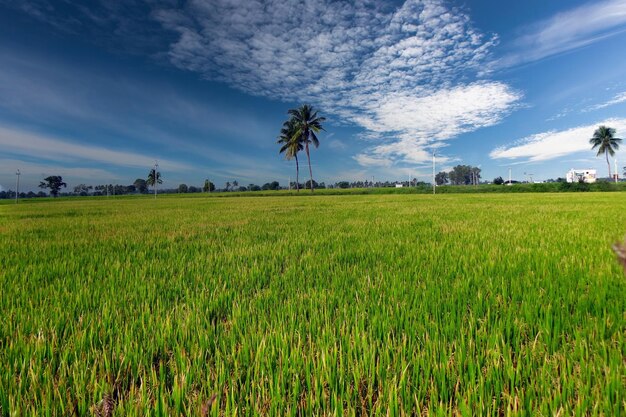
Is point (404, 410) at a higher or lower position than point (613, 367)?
lower

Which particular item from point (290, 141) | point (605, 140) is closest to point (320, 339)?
point (290, 141)

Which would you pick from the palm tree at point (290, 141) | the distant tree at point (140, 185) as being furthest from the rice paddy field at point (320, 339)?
the distant tree at point (140, 185)

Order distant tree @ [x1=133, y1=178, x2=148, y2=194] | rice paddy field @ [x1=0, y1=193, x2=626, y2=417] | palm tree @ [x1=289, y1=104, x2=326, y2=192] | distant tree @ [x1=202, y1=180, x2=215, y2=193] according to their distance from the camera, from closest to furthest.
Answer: rice paddy field @ [x1=0, y1=193, x2=626, y2=417]
palm tree @ [x1=289, y1=104, x2=326, y2=192]
distant tree @ [x1=202, y1=180, x2=215, y2=193]
distant tree @ [x1=133, y1=178, x2=148, y2=194]

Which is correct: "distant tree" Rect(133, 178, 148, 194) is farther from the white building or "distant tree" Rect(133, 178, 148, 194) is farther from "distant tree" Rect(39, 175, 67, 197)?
the white building

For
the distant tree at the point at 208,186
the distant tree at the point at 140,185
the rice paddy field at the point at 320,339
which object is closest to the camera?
the rice paddy field at the point at 320,339

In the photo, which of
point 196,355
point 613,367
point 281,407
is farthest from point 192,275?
point 613,367

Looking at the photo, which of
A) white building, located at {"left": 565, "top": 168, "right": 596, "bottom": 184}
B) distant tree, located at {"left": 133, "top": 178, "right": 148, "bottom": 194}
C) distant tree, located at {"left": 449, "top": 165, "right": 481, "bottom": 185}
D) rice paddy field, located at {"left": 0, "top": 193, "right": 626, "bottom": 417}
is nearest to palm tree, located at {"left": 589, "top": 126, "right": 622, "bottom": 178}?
white building, located at {"left": 565, "top": 168, "right": 596, "bottom": 184}

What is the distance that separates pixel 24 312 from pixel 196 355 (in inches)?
74.2

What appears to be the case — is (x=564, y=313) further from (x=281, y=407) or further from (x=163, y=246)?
(x=163, y=246)

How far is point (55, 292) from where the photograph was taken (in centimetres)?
290

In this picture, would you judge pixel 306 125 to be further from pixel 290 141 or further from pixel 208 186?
pixel 208 186

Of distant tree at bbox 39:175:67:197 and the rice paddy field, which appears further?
distant tree at bbox 39:175:67:197

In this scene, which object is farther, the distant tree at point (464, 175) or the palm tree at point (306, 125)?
the distant tree at point (464, 175)

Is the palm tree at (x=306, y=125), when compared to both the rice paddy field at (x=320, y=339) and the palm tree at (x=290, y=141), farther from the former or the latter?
the rice paddy field at (x=320, y=339)
